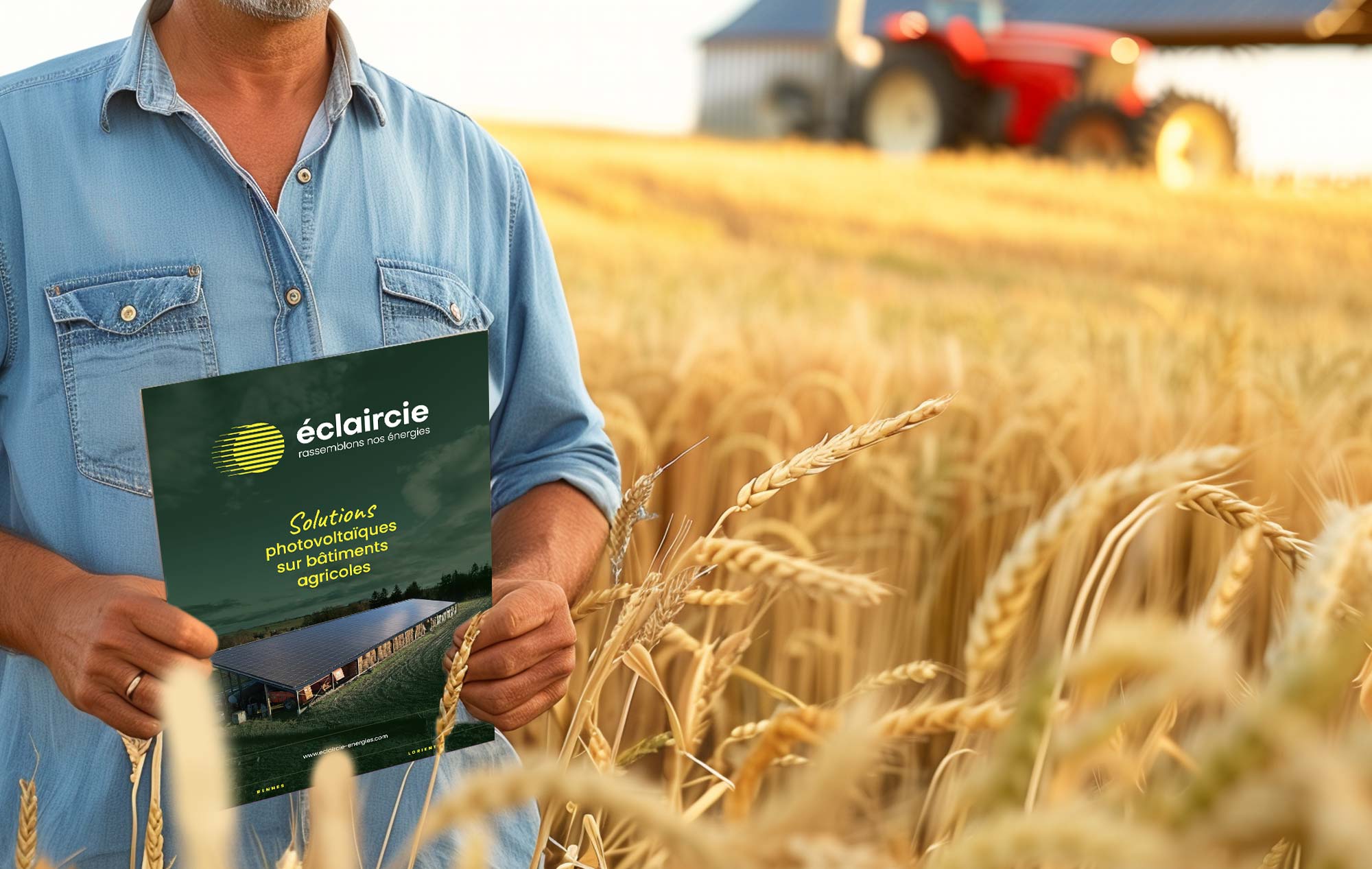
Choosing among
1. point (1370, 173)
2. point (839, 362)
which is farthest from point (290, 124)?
point (1370, 173)

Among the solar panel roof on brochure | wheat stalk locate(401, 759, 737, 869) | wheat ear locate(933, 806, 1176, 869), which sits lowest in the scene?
the solar panel roof on brochure

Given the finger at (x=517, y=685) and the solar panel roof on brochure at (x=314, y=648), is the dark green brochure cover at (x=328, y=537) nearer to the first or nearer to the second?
the solar panel roof on brochure at (x=314, y=648)

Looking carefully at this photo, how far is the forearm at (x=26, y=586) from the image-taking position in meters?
0.91

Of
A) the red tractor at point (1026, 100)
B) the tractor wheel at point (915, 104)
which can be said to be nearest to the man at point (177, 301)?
the red tractor at point (1026, 100)

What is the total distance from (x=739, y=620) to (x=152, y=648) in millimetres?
996

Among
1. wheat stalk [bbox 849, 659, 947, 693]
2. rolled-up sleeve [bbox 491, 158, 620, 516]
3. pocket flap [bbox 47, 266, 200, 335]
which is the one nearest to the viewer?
wheat stalk [bbox 849, 659, 947, 693]

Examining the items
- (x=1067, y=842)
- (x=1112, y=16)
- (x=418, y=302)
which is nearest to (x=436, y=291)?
(x=418, y=302)

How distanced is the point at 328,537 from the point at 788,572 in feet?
0.94

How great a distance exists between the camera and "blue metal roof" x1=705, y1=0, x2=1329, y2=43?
70.8ft

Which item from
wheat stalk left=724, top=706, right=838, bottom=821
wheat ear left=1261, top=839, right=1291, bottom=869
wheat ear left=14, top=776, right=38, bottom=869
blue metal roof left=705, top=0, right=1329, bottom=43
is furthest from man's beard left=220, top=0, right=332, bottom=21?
blue metal roof left=705, top=0, right=1329, bottom=43

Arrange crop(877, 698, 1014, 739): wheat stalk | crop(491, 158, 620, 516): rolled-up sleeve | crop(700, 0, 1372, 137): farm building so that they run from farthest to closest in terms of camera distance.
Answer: crop(700, 0, 1372, 137): farm building → crop(491, 158, 620, 516): rolled-up sleeve → crop(877, 698, 1014, 739): wheat stalk

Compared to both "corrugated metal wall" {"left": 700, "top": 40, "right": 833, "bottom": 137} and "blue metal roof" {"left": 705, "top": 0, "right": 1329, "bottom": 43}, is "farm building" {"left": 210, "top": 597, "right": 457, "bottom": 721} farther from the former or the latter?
"corrugated metal wall" {"left": 700, "top": 40, "right": 833, "bottom": 137}

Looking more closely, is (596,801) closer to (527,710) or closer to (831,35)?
(527,710)

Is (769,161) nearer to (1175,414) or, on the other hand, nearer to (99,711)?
(1175,414)
